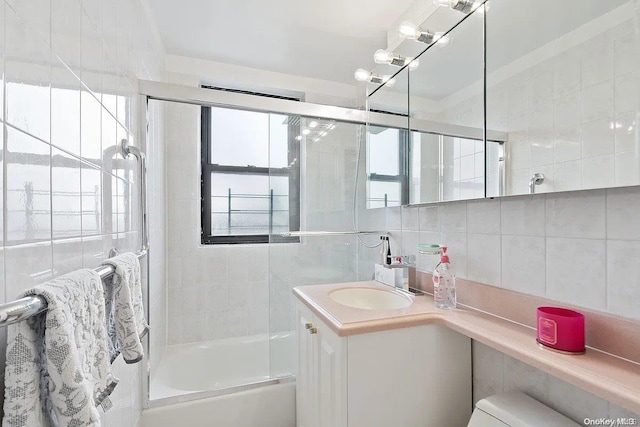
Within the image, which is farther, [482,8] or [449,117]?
[449,117]

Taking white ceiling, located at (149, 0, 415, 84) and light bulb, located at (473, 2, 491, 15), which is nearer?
light bulb, located at (473, 2, 491, 15)

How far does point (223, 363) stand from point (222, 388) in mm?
440

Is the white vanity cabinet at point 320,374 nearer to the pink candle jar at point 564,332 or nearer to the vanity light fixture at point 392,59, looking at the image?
the pink candle jar at point 564,332

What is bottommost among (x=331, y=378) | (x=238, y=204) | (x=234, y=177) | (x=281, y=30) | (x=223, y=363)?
(x=223, y=363)

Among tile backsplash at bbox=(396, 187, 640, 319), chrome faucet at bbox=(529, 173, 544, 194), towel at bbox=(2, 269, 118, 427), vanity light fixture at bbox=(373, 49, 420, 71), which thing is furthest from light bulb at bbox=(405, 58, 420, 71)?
towel at bbox=(2, 269, 118, 427)

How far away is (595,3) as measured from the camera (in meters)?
0.77

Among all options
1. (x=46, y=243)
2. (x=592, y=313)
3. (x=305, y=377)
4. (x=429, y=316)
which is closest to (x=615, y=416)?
(x=592, y=313)

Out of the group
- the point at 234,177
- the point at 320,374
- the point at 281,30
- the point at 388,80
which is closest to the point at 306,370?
the point at 320,374

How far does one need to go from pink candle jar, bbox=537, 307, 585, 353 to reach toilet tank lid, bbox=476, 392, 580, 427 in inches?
8.0

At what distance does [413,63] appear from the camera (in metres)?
1.46

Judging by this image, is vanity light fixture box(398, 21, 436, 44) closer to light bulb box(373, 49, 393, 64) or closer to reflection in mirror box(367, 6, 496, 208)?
reflection in mirror box(367, 6, 496, 208)

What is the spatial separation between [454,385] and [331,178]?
1.24 m

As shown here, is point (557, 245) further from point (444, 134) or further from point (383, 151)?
point (383, 151)

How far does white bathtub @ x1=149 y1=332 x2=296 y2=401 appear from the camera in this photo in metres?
1.74
